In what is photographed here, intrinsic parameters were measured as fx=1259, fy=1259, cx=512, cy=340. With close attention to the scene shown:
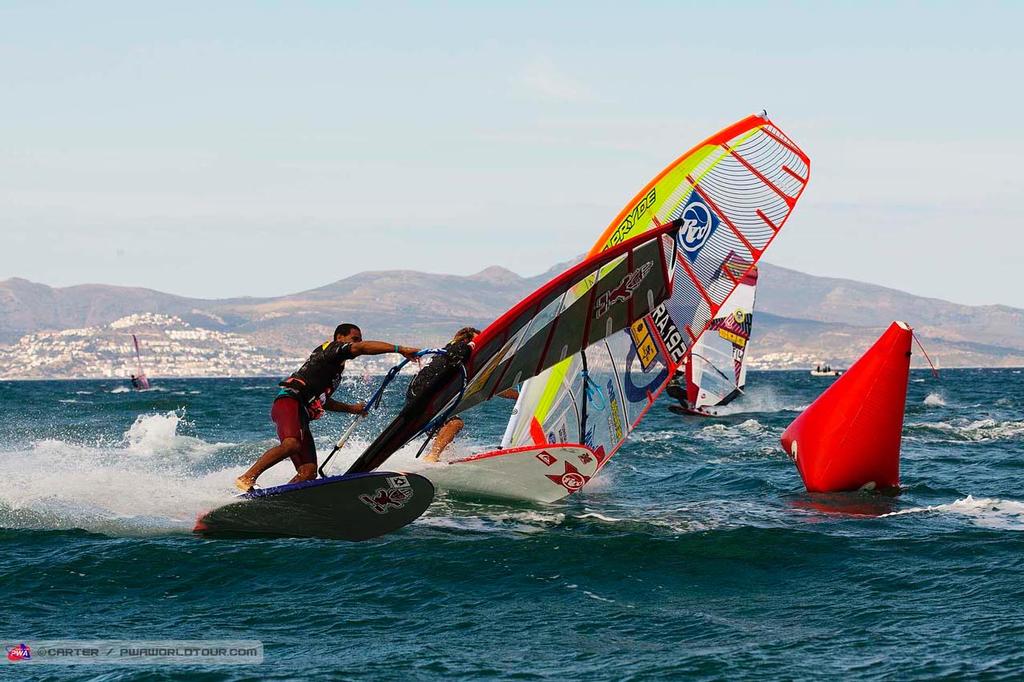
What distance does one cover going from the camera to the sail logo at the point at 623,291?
11625 millimetres

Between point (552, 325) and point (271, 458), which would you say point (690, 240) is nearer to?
point (552, 325)

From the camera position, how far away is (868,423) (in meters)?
13.4

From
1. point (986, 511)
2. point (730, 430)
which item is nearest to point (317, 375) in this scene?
point (986, 511)

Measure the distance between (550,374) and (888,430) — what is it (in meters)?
3.70

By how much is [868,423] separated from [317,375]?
603cm

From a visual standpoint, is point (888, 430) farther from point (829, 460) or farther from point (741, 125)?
Result: point (741, 125)

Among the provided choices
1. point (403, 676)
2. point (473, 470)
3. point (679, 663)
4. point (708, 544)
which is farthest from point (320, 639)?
point (473, 470)

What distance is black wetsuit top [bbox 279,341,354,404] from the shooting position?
35.9ft

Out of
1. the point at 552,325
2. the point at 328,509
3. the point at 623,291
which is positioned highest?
the point at 623,291

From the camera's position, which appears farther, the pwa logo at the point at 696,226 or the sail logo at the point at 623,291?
the pwa logo at the point at 696,226

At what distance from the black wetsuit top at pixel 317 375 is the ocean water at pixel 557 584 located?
1175mm


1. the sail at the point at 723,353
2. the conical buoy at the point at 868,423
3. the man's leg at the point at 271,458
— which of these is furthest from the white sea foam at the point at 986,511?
the sail at the point at 723,353

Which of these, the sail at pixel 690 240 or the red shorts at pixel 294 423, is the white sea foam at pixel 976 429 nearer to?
the sail at pixel 690 240

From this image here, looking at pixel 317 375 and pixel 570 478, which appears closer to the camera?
pixel 317 375
